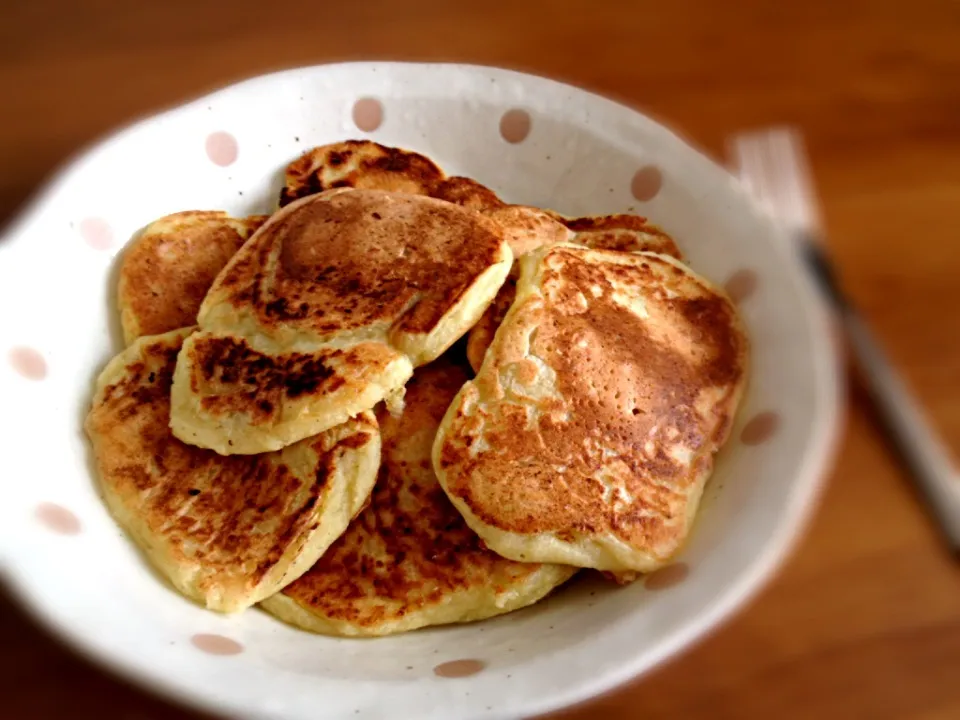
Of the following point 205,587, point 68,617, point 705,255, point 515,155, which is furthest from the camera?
point 515,155

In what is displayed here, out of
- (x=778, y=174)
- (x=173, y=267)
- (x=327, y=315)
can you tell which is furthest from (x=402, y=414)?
(x=778, y=174)

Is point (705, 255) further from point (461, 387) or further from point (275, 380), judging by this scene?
point (275, 380)

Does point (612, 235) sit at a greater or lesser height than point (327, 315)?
lesser

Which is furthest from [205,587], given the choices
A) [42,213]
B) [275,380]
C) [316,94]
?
[316,94]

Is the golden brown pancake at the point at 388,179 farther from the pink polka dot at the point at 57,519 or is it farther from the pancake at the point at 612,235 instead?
the pink polka dot at the point at 57,519

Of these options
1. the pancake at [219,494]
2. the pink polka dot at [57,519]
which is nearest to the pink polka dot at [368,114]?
the pancake at [219,494]

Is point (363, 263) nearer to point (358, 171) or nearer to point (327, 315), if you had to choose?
point (327, 315)
